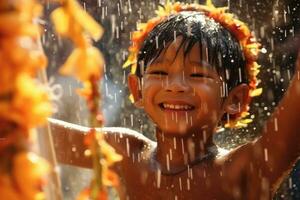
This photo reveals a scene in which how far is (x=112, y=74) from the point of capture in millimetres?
5094

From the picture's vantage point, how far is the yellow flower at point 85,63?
638mm

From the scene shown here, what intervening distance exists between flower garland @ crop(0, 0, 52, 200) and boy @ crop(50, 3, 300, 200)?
1430mm

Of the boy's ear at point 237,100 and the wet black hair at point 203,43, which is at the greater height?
the wet black hair at point 203,43

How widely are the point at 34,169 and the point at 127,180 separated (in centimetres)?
183

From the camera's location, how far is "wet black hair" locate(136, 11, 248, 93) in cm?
221

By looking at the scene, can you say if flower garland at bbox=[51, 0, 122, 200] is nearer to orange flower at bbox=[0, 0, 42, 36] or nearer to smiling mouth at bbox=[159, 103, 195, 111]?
orange flower at bbox=[0, 0, 42, 36]

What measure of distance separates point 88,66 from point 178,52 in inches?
59.7

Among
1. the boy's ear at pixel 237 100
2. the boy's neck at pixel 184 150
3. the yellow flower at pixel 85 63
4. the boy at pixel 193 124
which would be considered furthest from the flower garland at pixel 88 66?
the boy's ear at pixel 237 100

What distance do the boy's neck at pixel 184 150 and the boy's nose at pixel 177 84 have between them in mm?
201

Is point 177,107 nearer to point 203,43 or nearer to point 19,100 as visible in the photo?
point 203,43

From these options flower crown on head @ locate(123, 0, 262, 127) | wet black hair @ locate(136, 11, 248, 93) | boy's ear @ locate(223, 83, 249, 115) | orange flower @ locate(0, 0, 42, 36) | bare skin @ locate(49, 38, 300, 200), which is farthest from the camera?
flower crown on head @ locate(123, 0, 262, 127)

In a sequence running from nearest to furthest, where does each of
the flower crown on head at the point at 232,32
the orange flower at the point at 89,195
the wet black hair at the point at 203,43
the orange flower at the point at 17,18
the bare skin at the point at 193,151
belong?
the orange flower at the point at 17,18, the orange flower at the point at 89,195, the bare skin at the point at 193,151, the wet black hair at the point at 203,43, the flower crown on head at the point at 232,32

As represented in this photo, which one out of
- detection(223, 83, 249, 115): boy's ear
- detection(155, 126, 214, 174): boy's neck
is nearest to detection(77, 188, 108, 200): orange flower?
detection(155, 126, 214, 174): boy's neck

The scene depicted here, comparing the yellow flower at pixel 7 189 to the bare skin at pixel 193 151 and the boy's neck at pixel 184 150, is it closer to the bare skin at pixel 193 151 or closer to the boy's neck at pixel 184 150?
the bare skin at pixel 193 151
